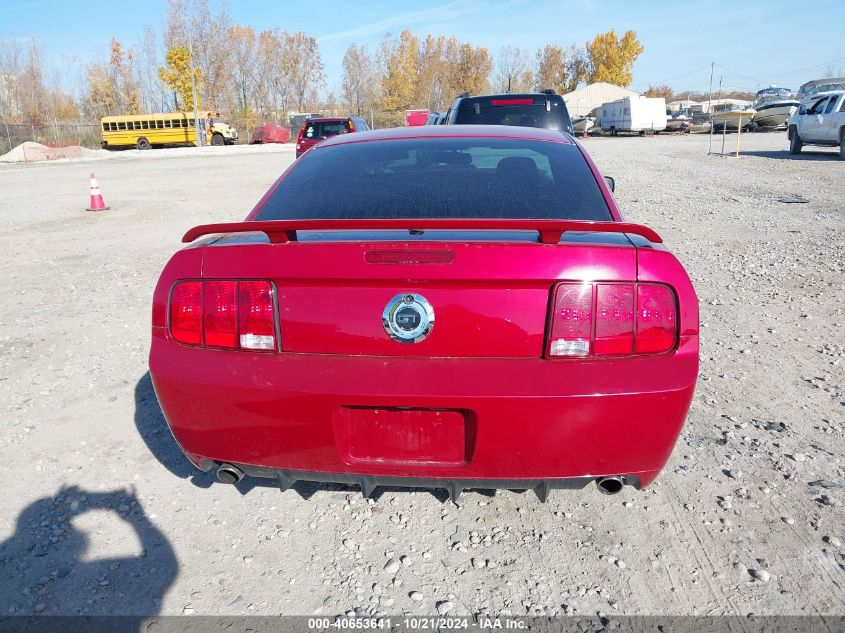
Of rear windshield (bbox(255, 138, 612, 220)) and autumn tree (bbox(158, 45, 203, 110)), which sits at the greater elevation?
autumn tree (bbox(158, 45, 203, 110))

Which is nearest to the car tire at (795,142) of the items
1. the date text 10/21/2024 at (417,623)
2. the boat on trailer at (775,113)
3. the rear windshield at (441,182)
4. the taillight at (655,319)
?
the boat on trailer at (775,113)

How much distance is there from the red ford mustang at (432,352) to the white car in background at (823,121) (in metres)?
20.7

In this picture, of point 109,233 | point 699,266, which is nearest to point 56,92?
point 109,233

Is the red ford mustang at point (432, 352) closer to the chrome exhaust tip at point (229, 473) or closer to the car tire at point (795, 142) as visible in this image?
the chrome exhaust tip at point (229, 473)

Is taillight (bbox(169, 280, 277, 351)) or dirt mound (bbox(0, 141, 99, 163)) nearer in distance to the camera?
taillight (bbox(169, 280, 277, 351))

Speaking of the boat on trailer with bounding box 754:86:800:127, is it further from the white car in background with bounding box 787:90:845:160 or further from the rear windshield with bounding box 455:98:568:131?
the rear windshield with bounding box 455:98:568:131

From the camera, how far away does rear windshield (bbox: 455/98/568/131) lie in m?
8.89

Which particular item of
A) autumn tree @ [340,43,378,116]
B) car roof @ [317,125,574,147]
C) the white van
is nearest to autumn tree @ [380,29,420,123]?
autumn tree @ [340,43,378,116]

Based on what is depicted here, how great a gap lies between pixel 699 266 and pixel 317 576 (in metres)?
5.81

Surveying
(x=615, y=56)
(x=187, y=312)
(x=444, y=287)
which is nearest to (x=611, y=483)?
(x=444, y=287)

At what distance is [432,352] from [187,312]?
2.97ft

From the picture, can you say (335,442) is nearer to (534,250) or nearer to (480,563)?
(480,563)

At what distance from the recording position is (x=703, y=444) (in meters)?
3.16

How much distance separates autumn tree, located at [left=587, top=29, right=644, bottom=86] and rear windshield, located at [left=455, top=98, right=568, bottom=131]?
95.4 meters
